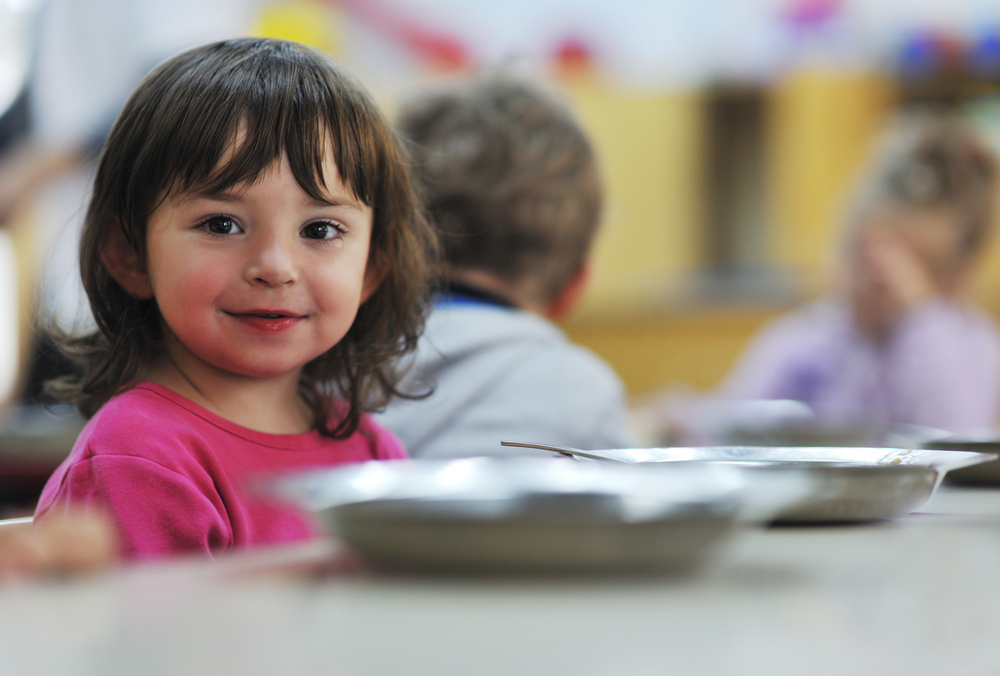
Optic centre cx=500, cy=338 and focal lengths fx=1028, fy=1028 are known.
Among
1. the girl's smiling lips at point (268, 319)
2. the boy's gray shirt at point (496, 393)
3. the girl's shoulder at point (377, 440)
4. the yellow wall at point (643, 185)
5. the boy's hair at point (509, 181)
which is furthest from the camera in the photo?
the yellow wall at point (643, 185)

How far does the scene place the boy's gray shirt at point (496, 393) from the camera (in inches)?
42.4

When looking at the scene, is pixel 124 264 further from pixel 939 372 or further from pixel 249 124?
pixel 939 372

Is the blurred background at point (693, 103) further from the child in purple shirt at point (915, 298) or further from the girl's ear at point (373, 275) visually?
the girl's ear at point (373, 275)

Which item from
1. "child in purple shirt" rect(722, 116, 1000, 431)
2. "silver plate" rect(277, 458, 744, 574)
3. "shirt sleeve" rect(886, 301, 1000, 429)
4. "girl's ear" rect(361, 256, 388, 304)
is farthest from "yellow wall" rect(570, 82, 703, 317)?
"silver plate" rect(277, 458, 744, 574)

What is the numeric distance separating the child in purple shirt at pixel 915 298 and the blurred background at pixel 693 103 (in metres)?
1.58

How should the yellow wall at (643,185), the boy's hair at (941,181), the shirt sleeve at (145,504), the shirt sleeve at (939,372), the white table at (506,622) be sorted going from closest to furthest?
the white table at (506,622), the shirt sleeve at (145,504), the shirt sleeve at (939,372), the boy's hair at (941,181), the yellow wall at (643,185)

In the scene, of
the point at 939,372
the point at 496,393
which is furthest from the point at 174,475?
the point at 939,372

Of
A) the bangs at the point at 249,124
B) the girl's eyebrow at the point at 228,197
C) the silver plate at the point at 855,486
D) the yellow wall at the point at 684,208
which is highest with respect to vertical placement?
the bangs at the point at 249,124

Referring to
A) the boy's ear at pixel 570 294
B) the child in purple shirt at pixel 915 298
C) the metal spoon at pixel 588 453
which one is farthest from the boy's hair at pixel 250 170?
the child in purple shirt at pixel 915 298

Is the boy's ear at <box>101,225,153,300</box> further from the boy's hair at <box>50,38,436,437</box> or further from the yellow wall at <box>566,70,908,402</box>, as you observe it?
the yellow wall at <box>566,70,908,402</box>

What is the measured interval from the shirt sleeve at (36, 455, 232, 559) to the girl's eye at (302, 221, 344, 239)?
21 cm

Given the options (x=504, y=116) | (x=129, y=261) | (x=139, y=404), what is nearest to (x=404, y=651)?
(x=139, y=404)

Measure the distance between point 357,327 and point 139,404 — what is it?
26 cm

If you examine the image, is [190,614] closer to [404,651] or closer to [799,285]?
[404,651]
